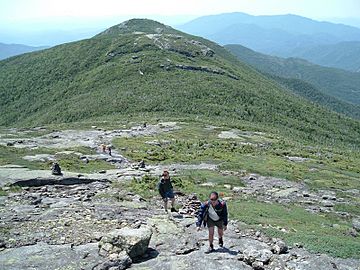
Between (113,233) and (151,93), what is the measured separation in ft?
377

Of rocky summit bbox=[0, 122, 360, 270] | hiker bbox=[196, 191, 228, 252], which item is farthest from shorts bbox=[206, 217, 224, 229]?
rocky summit bbox=[0, 122, 360, 270]

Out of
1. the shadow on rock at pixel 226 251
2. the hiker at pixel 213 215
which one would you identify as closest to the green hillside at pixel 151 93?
the shadow on rock at pixel 226 251

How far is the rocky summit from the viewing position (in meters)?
15.9

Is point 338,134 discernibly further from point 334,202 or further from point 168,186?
point 168,186

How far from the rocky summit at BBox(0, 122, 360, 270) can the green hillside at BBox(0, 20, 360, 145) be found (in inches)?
3001

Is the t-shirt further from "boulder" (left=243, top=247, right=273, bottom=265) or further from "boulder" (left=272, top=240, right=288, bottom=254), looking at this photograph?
"boulder" (left=272, top=240, right=288, bottom=254)

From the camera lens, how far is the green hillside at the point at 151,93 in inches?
4626

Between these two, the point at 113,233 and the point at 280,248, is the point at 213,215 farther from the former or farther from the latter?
the point at 113,233

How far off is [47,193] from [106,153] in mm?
20720

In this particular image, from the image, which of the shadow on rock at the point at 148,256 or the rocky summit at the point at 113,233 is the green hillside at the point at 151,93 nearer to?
the rocky summit at the point at 113,233

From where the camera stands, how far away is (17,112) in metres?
150

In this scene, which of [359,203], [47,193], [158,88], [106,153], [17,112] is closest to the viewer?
[47,193]

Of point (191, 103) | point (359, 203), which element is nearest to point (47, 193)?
point (359, 203)

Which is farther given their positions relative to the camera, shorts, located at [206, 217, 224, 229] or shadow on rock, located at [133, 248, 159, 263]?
shorts, located at [206, 217, 224, 229]
